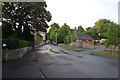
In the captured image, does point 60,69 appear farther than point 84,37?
No

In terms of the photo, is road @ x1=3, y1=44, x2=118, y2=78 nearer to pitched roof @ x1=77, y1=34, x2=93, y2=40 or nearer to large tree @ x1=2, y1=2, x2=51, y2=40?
large tree @ x1=2, y1=2, x2=51, y2=40

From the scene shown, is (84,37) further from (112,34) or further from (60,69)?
(60,69)

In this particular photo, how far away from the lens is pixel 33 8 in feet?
146

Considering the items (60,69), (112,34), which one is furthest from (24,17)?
(60,69)

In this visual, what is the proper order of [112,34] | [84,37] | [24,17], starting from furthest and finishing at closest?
[84,37]
[24,17]
[112,34]

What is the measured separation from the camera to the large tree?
43222mm

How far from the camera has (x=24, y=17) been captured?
46781 mm

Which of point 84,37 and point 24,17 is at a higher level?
point 24,17

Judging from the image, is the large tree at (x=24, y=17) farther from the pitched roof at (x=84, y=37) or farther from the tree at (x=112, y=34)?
the pitched roof at (x=84, y=37)

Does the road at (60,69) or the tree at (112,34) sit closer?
the road at (60,69)

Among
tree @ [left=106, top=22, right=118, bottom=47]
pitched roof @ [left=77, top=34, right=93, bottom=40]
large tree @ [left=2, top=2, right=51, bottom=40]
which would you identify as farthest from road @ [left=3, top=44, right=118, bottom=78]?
pitched roof @ [left=77, top=34, right=93, bottom=40]

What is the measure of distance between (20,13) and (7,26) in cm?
366

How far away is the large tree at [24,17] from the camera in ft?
142

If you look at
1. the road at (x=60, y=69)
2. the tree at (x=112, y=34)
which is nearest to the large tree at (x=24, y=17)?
the tree at (x=112, y=34)
